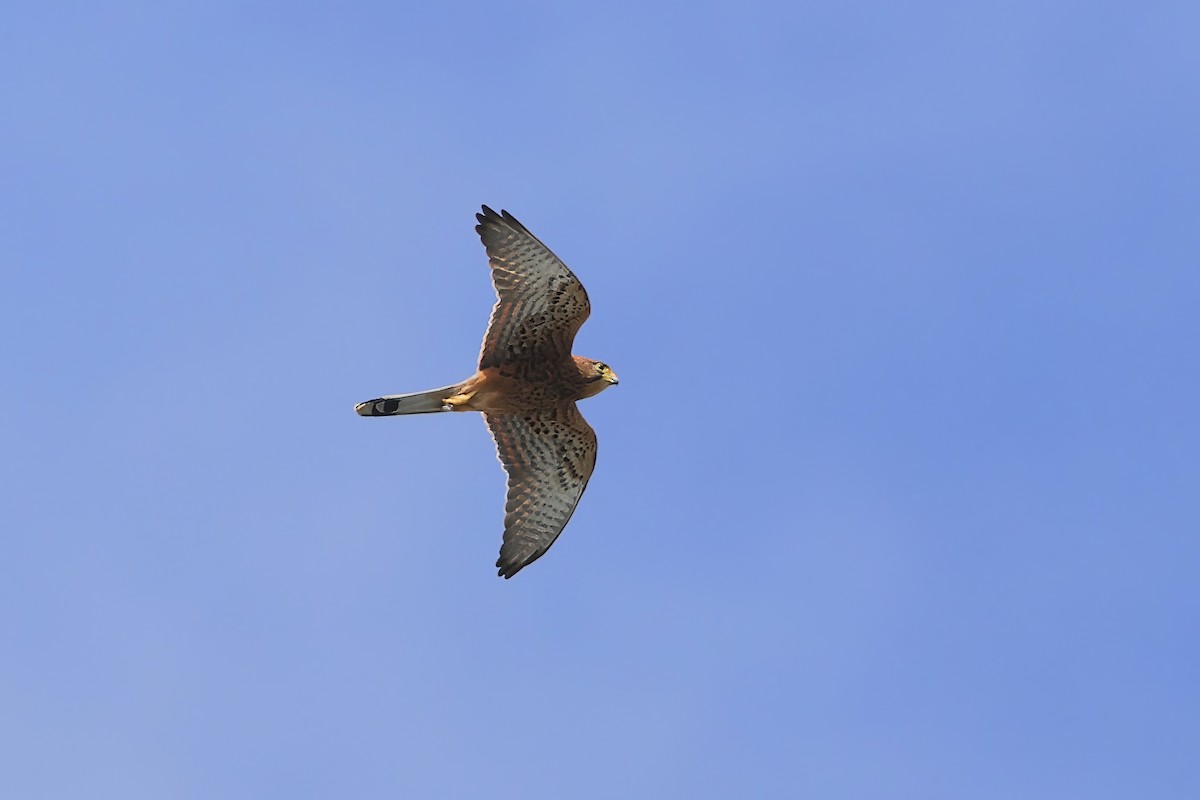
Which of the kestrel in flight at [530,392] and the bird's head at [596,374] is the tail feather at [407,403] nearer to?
the kestrel in flight at [530,392]

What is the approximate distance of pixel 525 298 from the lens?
18766 millimetres

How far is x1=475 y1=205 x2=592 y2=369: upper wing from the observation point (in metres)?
18.5

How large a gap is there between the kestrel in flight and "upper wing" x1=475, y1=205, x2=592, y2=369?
1 centimetres

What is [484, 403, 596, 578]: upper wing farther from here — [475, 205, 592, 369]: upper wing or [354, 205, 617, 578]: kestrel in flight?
[475, 205, 592, 369]: upper wing

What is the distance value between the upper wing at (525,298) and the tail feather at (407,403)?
551 millimetres

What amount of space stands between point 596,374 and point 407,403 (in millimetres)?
1997

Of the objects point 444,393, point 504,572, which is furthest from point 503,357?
point 504,572

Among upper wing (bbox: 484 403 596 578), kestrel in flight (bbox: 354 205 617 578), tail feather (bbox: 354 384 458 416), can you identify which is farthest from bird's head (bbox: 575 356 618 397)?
tail feather (bbox: 354 384 458 416)

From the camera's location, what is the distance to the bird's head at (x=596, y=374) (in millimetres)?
19219

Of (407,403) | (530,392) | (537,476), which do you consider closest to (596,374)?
(530,392)

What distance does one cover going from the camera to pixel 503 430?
19.9 m

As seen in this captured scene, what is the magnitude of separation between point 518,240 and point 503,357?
1.30 m

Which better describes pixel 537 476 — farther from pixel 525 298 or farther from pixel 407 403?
pixel 525 298

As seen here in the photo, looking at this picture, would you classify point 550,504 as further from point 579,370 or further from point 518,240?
point 518,240
